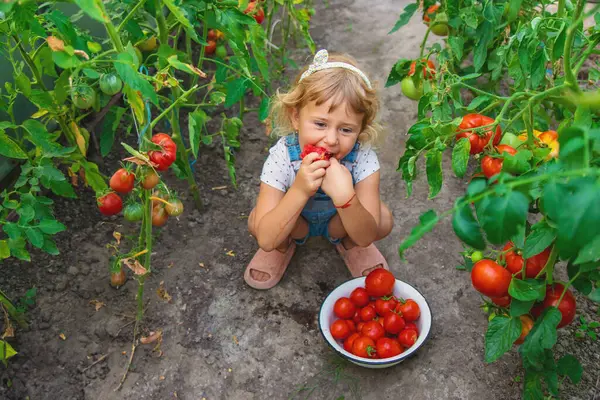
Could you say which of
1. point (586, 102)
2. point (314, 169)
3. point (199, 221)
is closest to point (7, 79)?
point (199, 221)

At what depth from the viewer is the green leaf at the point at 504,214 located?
0.75 m

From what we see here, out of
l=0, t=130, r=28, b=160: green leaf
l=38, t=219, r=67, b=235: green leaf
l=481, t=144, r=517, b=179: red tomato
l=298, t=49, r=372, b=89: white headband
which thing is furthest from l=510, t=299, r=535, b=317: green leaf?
l=0, t=130, r=28, b=160: green leaf

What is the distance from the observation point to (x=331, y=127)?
1.60 m

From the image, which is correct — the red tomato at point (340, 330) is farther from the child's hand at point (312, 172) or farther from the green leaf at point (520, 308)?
the green leaf at point (520, 308)

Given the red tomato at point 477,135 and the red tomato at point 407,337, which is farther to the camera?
the red tomato at point 407,337

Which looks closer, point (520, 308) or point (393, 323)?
point (520, 308)

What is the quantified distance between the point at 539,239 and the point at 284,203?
0.74 meters

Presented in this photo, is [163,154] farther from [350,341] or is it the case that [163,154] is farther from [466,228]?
[466,228]

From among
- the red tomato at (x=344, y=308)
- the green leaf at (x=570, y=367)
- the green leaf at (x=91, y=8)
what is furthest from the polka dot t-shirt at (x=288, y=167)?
the green leaf at (x=91, y=8)

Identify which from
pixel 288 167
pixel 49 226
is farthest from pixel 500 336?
pixel 49 226

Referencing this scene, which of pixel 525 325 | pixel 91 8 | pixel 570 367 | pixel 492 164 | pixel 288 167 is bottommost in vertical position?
pixel 570 367

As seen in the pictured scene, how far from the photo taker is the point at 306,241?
2.13 metres

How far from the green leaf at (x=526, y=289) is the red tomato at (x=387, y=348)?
1.47ft

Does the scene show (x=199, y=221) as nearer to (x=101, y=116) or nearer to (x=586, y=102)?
(x=101, y=116)
